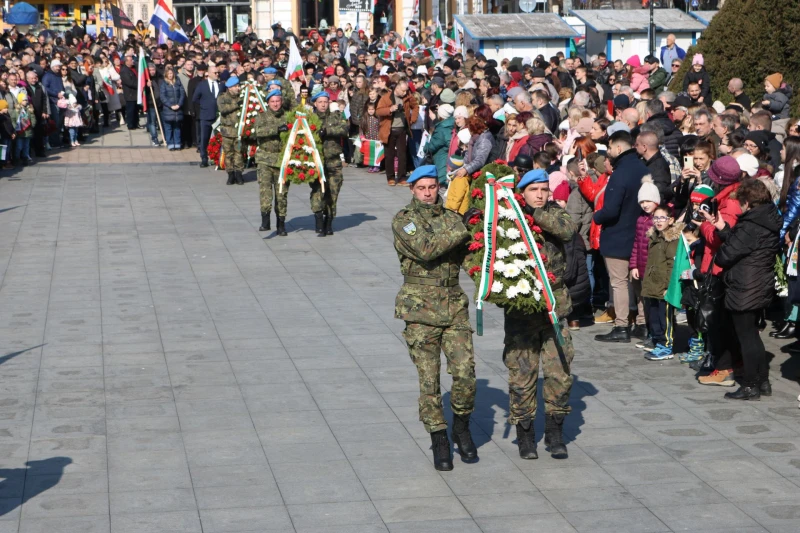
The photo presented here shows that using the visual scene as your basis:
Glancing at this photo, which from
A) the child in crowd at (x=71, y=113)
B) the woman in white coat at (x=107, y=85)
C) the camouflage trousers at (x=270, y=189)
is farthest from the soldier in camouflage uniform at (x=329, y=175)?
the woman in white coat at (x=107, y=85)

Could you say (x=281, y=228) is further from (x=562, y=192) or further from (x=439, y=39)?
(x=439, y=39)

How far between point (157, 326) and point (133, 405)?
8.09ft

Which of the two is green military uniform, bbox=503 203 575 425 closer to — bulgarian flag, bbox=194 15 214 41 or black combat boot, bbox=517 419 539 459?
black combat boot, bbox=517 419 539 459

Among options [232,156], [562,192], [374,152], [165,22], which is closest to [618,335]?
[562,192]

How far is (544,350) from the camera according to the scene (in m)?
7.68

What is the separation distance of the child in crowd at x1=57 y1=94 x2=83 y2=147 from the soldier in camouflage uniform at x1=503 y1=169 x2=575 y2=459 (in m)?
19.6

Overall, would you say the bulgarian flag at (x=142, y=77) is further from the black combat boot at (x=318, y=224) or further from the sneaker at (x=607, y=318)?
the sneaker at (x=607, y=318)

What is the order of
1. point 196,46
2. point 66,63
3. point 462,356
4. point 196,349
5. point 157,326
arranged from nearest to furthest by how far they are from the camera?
1. point 462,356
2. point 196,349
3. point 157,326
4. point 66,63
5. point 196,46

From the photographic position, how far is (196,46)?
34469 mm

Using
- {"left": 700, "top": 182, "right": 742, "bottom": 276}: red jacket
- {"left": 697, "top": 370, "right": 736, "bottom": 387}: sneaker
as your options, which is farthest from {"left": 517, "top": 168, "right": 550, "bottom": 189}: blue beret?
{"left": 697, "top": 370, "right": 736, "bottom": 387}: sneaker

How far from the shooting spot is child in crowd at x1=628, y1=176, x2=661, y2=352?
34.0ft

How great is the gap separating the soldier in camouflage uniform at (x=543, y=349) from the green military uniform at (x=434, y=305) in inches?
14.9

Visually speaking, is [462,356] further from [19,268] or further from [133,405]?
[19,268]

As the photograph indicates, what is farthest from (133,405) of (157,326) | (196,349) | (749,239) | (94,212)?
(94,212)
